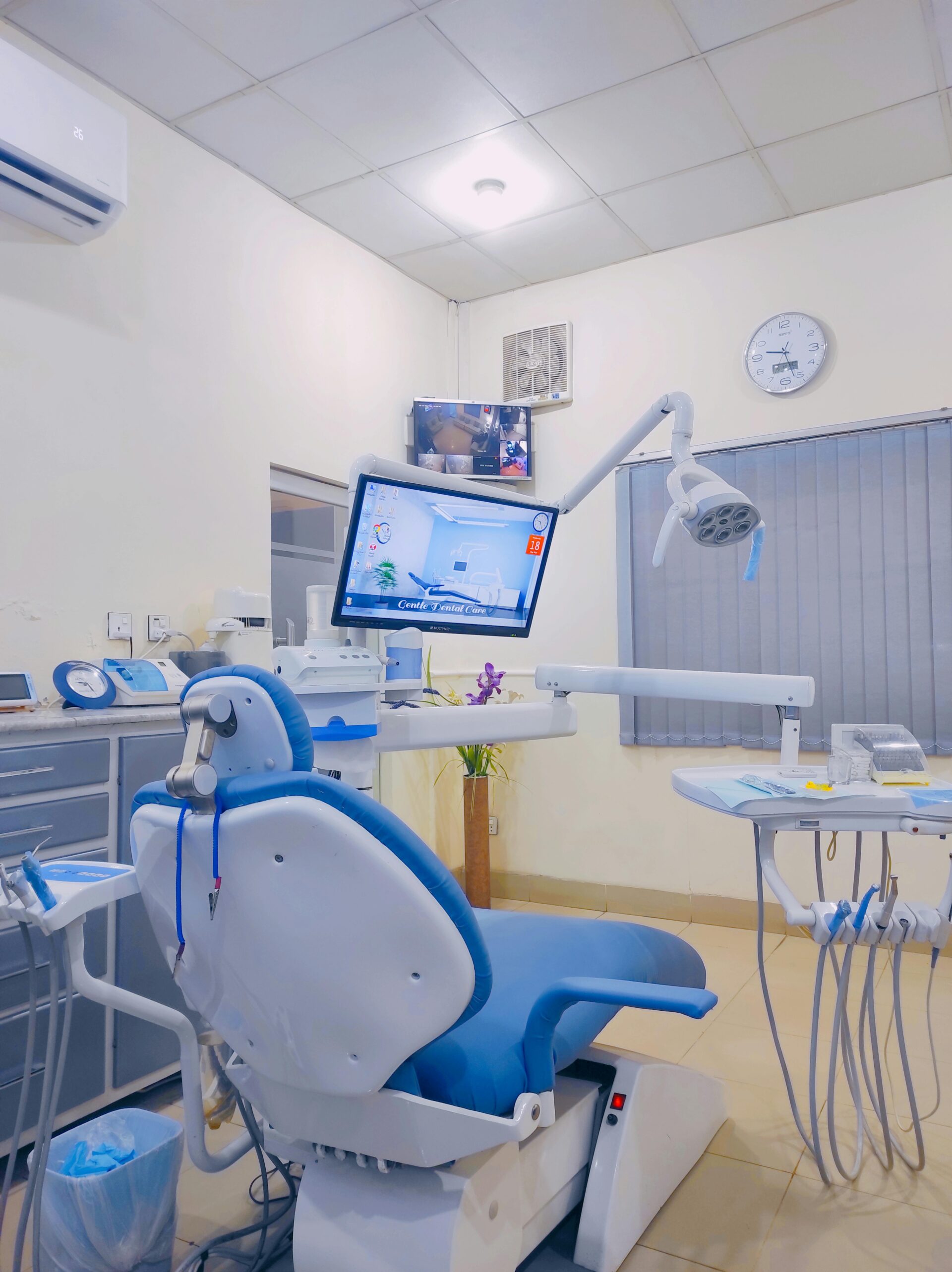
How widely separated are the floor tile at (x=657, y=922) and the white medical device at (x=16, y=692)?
2.50 metres

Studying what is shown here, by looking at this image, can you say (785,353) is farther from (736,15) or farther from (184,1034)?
(184,1034)

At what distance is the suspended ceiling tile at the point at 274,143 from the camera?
3.05m

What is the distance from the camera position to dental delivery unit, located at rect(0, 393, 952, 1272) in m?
1.17

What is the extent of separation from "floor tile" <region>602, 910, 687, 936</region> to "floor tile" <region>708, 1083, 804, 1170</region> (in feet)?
4.51

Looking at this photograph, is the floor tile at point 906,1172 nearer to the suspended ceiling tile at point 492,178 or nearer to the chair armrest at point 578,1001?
the chair armrest at point 578,1001

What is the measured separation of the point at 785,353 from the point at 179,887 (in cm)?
341

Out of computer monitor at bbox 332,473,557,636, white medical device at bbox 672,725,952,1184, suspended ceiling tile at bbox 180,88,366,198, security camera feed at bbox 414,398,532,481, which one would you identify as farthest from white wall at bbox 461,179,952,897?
computer monitor at bbox 332,473,557,636

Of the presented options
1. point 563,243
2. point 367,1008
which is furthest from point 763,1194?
point 563,243

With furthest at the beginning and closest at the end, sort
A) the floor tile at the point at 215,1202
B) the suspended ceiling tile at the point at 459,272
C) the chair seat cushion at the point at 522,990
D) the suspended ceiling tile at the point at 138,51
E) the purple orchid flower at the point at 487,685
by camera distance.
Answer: the suspended ceiling tile at the point at 459,272
the purple orchid flower at the point at 487,685
the suspended ceiling tile at the point at 138,51
the floor tile at the point at 215,1202
the chair seat cushion at the point at 522,990

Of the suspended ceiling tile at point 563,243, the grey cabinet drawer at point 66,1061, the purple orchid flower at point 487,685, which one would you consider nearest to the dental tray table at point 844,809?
the grey cabinet drawer at point 66,1061

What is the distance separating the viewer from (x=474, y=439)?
4.27 m

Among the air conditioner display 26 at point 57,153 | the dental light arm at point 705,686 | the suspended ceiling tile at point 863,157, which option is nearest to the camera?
the dental light arm at point 705,686

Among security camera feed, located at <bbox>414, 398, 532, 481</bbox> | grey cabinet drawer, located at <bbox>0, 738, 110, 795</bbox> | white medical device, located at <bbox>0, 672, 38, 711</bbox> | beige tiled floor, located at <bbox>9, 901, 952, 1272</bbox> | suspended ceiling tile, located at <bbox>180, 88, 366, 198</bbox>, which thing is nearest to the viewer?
beige tiled floor, located at <bbox>9, 901, 952, 1272</bbox>

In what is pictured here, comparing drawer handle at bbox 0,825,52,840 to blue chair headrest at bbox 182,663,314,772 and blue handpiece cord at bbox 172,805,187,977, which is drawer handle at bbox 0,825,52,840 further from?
blue chair headrest at bbox 182,663,314,772
